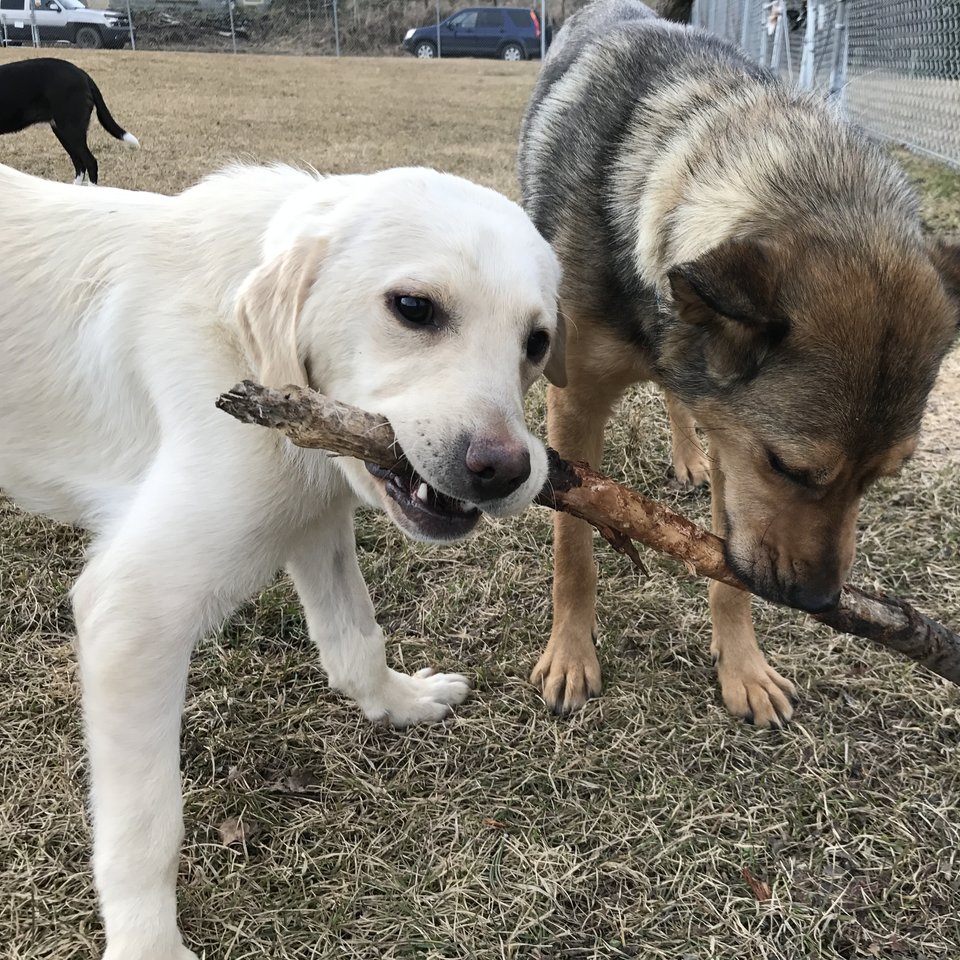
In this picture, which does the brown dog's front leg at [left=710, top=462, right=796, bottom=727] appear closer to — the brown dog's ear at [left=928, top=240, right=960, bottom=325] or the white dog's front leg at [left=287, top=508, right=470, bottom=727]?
the brown dog's ear at [left=928, top=240, right=960, bottom=325]

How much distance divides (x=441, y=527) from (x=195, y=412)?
641 millimetres

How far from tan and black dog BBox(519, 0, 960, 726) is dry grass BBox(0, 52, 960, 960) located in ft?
0.73

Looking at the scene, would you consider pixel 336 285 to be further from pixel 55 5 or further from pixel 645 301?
pixel 55 5

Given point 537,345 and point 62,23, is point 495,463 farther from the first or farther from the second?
point 62,23

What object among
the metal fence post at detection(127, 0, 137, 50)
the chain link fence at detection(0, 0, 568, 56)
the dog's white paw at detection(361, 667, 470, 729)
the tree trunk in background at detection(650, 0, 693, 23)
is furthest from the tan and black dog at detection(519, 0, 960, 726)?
the metal fence post at detection(127, 0, 137, 50)

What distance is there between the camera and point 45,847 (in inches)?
91.4

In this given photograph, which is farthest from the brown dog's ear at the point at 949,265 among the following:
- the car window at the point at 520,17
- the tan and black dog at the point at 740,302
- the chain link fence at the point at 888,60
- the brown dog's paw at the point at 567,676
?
the car window at the point at 520,17

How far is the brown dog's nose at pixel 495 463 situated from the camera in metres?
1.71

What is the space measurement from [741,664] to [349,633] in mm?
1274

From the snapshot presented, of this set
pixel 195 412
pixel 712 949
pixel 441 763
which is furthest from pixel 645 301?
pixel 712 949

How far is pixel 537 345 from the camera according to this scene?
6.89ft

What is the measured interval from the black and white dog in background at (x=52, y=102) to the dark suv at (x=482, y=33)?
884 inches

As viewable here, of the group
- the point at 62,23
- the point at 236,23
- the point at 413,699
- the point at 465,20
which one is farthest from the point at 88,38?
the point at 413,699

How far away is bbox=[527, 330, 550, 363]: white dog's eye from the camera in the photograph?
206 centimetres
